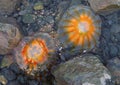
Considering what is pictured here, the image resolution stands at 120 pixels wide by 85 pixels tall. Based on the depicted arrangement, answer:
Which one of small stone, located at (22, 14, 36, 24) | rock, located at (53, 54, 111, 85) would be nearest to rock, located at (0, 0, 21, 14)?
small stone, located at (22, 14, 36, 24)

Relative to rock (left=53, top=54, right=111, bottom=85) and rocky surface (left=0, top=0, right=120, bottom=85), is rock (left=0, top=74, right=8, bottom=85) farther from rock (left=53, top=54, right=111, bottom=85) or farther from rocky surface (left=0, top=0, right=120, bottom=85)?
rock (left=53, top=54, right=111, bottom=85)

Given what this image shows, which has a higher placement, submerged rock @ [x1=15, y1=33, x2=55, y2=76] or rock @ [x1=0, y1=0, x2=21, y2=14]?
rock @ [x1=0, y1=0, x2=21, y2=14]

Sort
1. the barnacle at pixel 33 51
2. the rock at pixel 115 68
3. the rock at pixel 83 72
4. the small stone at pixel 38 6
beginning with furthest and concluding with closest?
the small stone at pixel 38 6 → the barnacle at pixel 33 51 → the rock at pixel 115 68 → the rock at pixel 83 72

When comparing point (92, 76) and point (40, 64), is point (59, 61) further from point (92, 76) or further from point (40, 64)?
point (92, 76)

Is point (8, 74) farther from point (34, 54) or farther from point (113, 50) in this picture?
point (113, 50)

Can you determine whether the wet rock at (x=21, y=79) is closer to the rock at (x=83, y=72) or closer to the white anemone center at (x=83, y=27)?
the rock at (x=83, y=72)

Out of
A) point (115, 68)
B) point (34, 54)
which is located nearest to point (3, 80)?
point (34, 54)

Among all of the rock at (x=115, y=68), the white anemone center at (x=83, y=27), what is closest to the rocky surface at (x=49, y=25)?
the rock at (x=115, y=68)
